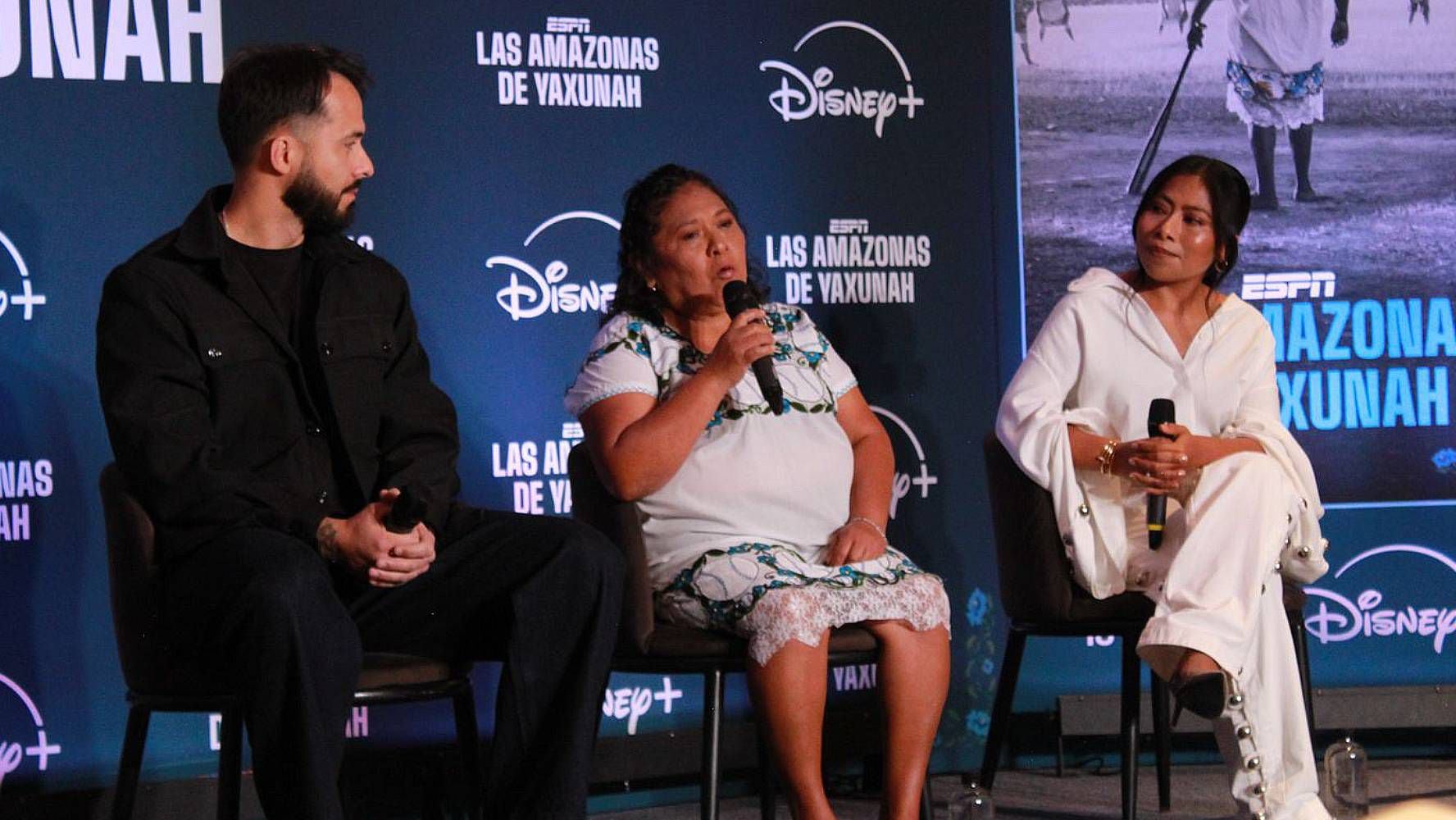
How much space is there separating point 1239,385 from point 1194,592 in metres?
0.62

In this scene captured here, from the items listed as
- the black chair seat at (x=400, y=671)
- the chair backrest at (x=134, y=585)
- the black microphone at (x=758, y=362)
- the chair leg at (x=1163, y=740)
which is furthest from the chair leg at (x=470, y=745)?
the chair leg at (x=1163, y=740)

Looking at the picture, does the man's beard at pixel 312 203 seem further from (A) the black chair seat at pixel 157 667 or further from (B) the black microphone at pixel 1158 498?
(B) the black microphone at pixel 1158 498

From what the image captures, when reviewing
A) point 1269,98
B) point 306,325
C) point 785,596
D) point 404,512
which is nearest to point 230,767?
point 404,512

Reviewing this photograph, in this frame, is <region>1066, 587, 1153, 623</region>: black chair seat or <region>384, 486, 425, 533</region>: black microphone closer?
<region>384, 486, 425, 533</region>: black microphone

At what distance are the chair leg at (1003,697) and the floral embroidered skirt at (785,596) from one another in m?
0.62

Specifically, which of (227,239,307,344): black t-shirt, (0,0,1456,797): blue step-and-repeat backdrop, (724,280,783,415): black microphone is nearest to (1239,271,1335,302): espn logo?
(0,0,1456,797): blue step-and-repeat backdrop

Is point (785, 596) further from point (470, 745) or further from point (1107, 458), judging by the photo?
point (1107, 458)

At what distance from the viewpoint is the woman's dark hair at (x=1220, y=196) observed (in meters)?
3.67

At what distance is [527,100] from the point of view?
4016 millimetres

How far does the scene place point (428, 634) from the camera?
2836 mm

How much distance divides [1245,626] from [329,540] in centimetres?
172

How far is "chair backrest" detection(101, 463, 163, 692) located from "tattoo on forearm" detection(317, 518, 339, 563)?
0.26 meters

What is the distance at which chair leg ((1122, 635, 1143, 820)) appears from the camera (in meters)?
3.54

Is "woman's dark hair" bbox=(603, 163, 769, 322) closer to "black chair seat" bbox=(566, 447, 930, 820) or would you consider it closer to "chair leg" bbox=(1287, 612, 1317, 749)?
"black chair seat" bbox=(566, 447, 930, 820)
